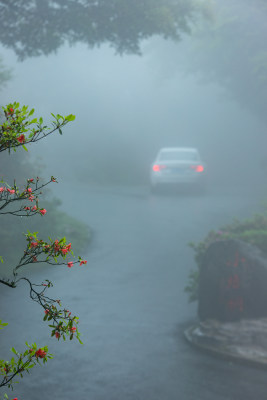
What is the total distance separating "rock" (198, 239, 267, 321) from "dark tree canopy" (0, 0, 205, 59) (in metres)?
6.72

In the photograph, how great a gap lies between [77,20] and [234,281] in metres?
7.55

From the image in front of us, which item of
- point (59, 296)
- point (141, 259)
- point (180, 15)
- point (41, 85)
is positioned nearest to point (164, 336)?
point (59, 296)

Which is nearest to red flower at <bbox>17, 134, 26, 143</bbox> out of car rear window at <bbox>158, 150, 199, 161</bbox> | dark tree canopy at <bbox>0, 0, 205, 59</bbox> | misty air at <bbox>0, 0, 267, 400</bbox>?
misty air at <bbox>0, 0, 267, 400</bbox>

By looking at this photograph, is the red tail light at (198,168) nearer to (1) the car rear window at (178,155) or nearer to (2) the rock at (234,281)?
(1) the car rear window at (178,155)

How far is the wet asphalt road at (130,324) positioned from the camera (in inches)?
301

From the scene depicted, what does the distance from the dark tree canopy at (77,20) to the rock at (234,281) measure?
22.0ft

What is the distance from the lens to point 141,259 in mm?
14227

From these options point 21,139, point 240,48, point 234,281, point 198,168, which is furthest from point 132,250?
point 240,48

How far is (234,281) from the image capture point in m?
9.20

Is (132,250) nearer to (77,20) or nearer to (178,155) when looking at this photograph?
(77,20)

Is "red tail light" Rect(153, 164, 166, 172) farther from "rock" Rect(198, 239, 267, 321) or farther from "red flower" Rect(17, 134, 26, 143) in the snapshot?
"red flower" Rect(17, 134, 26, 143)

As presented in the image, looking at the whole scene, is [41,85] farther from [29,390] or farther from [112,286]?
[29,390]

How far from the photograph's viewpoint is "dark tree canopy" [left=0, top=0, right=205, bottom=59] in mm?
14078

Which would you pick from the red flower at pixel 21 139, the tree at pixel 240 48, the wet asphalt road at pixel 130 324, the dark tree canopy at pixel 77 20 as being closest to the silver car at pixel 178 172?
the tree at pixel 240 48
